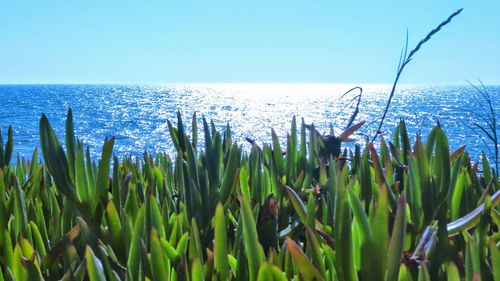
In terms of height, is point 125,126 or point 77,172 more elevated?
point 77,172

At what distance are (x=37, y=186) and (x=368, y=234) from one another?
934 millimetres

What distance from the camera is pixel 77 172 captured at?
1036mm

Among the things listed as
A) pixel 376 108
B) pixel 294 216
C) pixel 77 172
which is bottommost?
pixel 376 108

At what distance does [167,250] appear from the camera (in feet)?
Answer: 2.78

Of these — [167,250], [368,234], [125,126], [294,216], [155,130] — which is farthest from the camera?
[125,126]

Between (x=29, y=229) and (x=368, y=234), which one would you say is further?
(x=29, y=229)

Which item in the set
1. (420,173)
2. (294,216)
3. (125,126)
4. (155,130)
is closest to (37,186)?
(294,216)

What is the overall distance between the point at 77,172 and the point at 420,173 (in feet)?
2.05

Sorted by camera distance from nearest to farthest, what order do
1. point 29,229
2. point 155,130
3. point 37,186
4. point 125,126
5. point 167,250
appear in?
1. point 167,250
2. point 29,229
3. point 37,186
4. point 155,130
5. point 125,126

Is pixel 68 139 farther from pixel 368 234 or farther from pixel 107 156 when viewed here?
pixel 368 234

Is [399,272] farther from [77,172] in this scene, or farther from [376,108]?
[376,108]

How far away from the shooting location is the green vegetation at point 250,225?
0.70 metres

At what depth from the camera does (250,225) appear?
764mm

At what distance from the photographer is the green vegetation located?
0.70m
